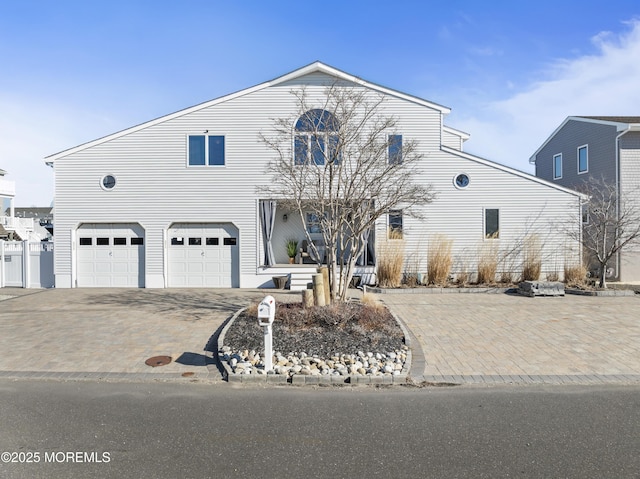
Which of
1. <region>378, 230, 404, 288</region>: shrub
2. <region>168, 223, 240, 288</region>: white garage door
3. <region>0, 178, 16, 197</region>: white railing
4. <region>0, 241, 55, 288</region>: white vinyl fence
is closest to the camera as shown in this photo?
<region>378, 230, 404, 288</region>: shrub

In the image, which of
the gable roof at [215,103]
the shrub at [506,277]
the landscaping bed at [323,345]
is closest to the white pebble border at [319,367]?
the landscaping bed at [323,345]

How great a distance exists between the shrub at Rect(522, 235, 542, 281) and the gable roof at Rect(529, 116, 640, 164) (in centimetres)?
630

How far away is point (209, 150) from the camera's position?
48.4 ft

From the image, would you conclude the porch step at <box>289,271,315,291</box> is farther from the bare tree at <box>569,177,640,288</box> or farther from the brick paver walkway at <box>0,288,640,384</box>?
the bare tree at <box>569,177,640,288</box>

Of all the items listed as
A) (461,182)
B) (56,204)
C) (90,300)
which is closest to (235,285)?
(90,300)

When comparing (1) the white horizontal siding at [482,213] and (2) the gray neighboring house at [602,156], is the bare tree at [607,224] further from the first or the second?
(1) the white horizontal siding at [482,213]

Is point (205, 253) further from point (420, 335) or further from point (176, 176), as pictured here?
point (420, 335)

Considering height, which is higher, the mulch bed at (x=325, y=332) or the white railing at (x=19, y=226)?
the white railing at (x=19, y=226)

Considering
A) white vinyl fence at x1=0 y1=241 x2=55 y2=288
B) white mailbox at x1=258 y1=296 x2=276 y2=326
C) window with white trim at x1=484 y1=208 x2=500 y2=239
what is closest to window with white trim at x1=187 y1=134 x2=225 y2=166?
white vinyl fence at x1=0 y1=241 x2=55 y2=288

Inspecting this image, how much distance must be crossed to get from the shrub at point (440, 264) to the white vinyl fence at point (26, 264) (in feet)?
44.5

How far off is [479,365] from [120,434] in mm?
4875

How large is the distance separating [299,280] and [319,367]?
8.16 meters

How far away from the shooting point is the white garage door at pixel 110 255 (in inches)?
583

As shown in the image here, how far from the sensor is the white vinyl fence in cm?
1511
